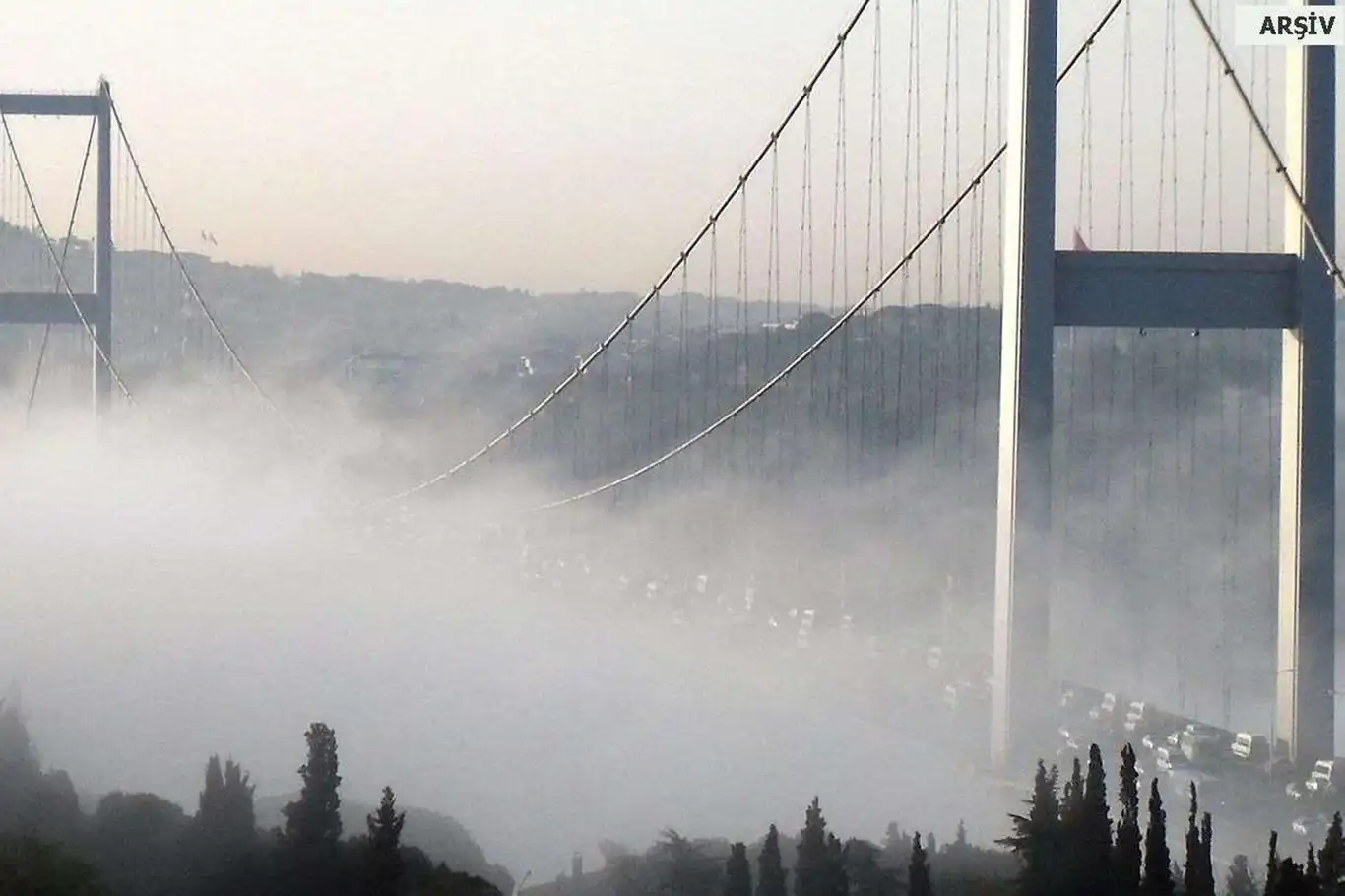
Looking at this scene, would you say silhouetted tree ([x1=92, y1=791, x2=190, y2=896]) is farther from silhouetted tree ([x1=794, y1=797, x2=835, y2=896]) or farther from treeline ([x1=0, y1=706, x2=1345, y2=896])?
silhouetted tree ([x1=794, y1=797, x2=835, y2=896])

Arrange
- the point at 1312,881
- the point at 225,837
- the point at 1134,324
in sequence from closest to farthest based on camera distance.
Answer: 1. the point at 1134,324
2. the point at 1312,881
3. the point at 225,837

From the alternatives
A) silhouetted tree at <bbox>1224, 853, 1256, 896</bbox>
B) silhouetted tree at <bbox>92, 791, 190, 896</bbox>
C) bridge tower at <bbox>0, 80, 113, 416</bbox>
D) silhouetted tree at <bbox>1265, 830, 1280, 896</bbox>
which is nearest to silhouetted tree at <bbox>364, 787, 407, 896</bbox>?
silhouetted tree at <bbox>92, 791, 190, 896</bbox>

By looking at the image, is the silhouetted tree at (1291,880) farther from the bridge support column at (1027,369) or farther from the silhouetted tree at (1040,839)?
the bridge support column at (1027,369)

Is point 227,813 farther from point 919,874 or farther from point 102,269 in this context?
point 102,269

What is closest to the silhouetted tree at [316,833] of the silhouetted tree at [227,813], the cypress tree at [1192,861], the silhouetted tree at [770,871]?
the silhouetted tree at [227,813]

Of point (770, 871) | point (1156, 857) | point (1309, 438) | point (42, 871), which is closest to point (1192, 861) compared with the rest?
point (1156, 857)

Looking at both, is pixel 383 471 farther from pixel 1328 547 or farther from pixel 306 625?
pixel 1328 547
